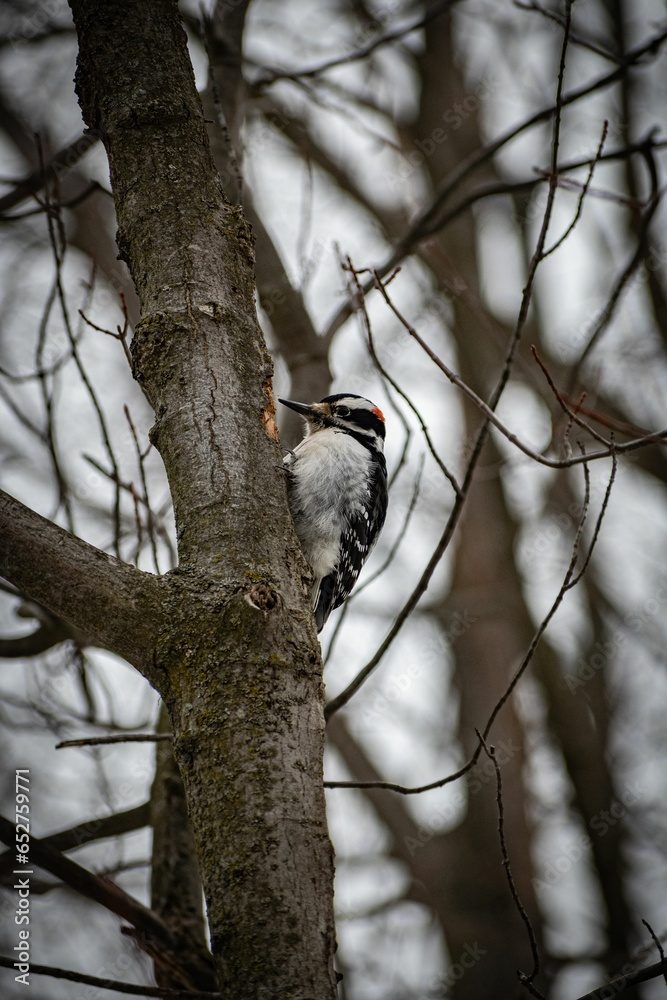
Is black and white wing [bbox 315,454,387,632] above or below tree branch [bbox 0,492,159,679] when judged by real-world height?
above

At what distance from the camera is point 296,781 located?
1594 millimetres

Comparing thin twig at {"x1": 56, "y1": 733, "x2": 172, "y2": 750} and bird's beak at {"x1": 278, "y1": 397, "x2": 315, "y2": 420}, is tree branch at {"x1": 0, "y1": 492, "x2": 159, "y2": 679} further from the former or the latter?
bird's beak at {"x1": 278, "y1": 397, "x2": 315, "y2": 420}

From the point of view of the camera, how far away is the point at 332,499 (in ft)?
12.6

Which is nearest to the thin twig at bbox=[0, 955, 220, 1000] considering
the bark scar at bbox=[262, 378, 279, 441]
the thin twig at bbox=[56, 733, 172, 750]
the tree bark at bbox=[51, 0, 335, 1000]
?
the thin twig at bbox=[56, 733, 172, 750]

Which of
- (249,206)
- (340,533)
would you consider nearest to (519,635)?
(340,533)

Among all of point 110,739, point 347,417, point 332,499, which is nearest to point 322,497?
point 332,499

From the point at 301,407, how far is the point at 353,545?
69 centimetres

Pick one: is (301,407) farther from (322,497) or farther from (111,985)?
(111,985)

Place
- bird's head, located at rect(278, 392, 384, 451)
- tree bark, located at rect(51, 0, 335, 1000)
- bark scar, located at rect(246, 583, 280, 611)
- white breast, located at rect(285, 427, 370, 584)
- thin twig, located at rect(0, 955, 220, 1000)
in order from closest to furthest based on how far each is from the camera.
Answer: tree bark, located at rect(51, 0, 335, 1000) < bark scar, located at rect(246, 583, 280, 611) < thin twig, located at rect(0, 955, 220, 1000) < white breast, located at rect(285, 427, 370, 584) < bird's head, located at rect(278, 392, 384, 451)

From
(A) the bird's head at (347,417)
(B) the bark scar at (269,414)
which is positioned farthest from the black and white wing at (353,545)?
(B) the bark scar at (269,414)

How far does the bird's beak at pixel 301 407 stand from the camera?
151 inches

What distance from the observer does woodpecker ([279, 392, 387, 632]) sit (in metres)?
3.79

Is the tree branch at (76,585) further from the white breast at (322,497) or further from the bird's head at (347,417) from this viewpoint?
the bird's head at (347,417)

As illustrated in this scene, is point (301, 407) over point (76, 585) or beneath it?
over
